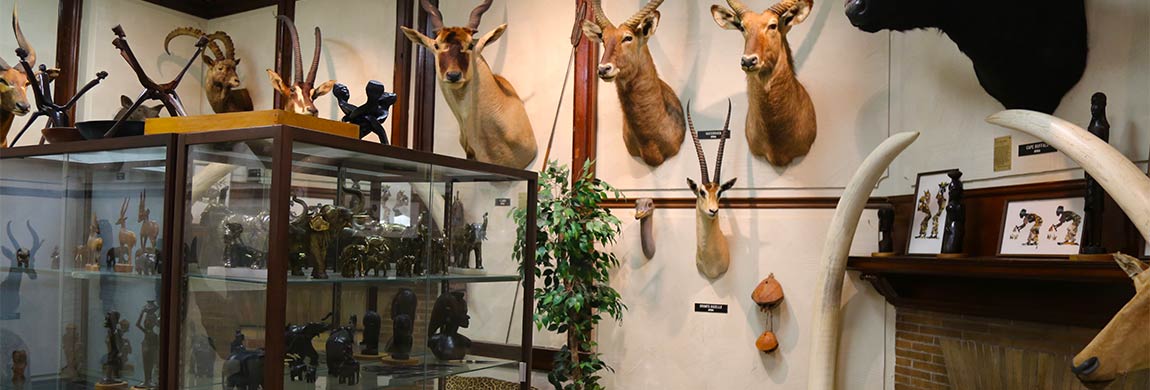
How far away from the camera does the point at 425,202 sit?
3.05 metres

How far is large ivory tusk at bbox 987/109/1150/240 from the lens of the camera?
8.57ft

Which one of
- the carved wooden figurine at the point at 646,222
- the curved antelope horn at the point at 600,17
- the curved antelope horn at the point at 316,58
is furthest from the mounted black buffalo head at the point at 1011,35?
the curved antelope horn at the point at 316,58

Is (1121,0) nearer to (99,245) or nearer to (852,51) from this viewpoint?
(852,51)

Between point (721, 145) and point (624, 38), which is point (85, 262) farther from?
point (721, 145)

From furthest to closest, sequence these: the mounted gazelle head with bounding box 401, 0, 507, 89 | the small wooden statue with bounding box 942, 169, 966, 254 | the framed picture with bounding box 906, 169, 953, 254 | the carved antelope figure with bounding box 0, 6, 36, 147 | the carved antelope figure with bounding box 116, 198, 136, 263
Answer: the mounted gazelle head with bounding box 401, 0, 507, 89
the carved antelope figure with bounding box 0, 6, 36, 147
the framed picture with bounding box 906, 169, 953, 254
the small wooden statue with bounding box 942, 169, 966, 254
the carved antelope figure with bounding box 116, 198, 136, 263

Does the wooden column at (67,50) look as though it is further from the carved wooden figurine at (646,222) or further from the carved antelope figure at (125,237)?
the carved wooden figurine at (646,222)

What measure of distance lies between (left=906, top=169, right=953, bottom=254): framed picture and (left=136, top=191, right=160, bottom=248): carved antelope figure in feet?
10.2

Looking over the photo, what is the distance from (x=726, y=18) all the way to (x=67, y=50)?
479cm

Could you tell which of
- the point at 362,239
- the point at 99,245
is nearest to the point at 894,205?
the point at 362,239

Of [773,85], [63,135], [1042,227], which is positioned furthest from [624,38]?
[63,135]

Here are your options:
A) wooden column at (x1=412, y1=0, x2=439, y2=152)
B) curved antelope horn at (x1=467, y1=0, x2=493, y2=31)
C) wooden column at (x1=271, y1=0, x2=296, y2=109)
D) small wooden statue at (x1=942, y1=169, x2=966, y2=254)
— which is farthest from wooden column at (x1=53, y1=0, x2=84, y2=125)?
small wooden statue at (x1=942, y1=169, x2=966, y2=254)

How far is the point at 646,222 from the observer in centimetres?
493

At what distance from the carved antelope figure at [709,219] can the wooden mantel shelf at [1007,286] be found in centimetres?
74

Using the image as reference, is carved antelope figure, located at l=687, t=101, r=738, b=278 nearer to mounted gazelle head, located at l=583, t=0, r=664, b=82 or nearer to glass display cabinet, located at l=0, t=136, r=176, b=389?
mounted gazelle head, located at l=583, t=0, r=664, b=82
